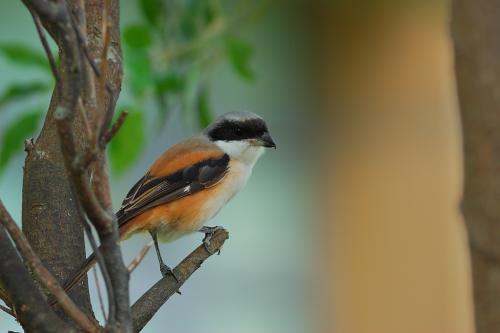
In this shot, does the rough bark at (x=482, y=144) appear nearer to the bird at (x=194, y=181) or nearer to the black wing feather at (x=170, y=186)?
the bird at (x=194, y=181)

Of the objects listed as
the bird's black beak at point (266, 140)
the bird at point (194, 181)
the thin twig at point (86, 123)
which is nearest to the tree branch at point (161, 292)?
the thin twig at point (86, 123)

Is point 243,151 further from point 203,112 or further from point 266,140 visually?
point 203,112

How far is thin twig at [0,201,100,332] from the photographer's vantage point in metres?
1.15

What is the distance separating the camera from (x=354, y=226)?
18.6 feet

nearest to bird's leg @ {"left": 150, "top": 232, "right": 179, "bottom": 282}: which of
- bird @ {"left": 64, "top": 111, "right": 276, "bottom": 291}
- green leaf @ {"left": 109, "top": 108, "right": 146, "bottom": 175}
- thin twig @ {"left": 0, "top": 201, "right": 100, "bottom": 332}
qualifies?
bird @ {"left": 64, "top": 111, "right": 276, "bottom": 291}

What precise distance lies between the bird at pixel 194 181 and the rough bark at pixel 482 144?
109 cm

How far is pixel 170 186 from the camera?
2738 mm

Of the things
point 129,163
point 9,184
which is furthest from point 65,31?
point 9,184

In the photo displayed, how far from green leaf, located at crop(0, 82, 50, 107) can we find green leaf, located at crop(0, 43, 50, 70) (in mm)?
60

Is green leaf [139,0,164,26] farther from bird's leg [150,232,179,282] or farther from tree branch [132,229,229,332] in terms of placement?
tree branch [132,229,229,332]

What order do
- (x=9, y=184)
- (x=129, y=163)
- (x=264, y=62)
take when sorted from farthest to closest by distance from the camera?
1. (x=264, y=62)
2. (x=9, y=184)
3. (x=129, y=163)

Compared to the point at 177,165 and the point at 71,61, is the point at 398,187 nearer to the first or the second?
the point at 177,165

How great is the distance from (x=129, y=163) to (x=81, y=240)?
0.98 m

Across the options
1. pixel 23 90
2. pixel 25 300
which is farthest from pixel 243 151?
pixel 25 300
